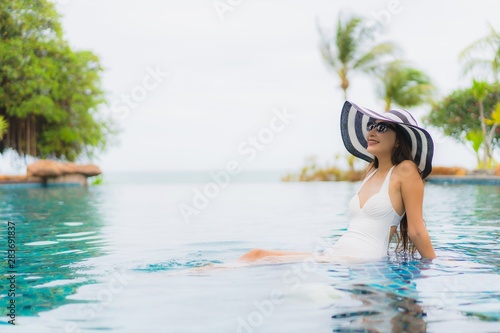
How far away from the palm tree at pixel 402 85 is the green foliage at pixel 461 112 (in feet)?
2.73

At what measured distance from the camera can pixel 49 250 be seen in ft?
20.4

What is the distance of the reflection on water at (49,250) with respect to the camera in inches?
156

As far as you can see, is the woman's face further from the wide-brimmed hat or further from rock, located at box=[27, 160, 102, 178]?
rock, located at box=[27, 160, 102, 178]

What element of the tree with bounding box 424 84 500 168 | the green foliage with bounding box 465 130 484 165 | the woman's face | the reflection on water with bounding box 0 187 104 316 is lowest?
the reflection on water with bounding box 0 187 104 316

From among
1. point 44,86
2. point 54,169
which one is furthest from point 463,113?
point 44,86

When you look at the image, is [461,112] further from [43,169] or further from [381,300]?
[381,300]

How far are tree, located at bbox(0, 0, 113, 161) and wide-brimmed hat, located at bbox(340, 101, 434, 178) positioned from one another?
76.4 feet

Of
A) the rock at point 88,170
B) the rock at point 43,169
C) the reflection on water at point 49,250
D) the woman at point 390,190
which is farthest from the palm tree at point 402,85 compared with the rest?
the woman at point 390,190

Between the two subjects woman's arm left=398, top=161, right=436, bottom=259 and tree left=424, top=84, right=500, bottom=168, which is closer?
woman's arm left=398, top=161, right=436, bottom=259

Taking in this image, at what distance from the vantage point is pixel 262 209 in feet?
38.1

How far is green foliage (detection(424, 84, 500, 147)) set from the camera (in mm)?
26344

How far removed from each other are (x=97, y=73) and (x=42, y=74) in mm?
2706

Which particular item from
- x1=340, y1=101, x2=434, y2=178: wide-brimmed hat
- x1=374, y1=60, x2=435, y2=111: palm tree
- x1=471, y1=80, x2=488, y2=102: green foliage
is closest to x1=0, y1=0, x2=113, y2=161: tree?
x1=374, y1=60, x2=435, y2=111: palm tree
